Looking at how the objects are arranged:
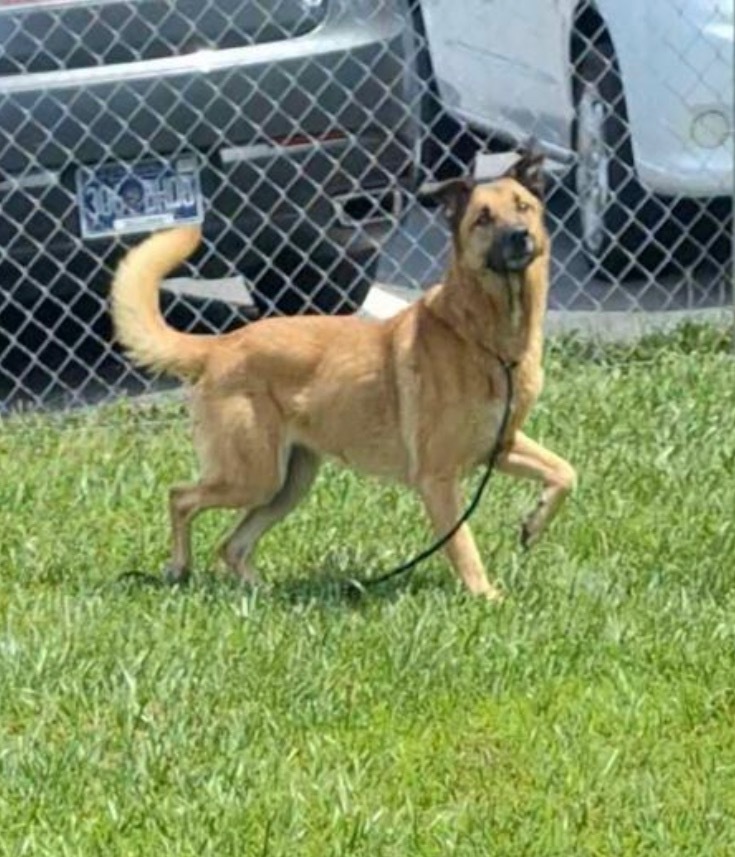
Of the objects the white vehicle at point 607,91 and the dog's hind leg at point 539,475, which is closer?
the dog's hind leg at point 539,475

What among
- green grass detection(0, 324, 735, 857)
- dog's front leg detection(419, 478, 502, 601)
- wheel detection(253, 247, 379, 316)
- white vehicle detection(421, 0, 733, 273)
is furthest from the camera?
wheel detection(253, 247, 379, 316)

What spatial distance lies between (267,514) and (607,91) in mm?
2805

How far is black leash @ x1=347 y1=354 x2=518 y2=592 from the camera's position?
546 centimetres

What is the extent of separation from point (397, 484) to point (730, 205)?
243 cm

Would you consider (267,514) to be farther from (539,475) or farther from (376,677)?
(376,677)

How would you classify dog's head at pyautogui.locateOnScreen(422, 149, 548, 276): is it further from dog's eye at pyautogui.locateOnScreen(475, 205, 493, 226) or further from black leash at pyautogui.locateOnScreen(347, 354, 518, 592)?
black leash at pyautogui.locateOnScreen(347, 354, 518, 592)

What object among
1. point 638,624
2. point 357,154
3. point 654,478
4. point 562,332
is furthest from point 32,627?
point 562,332

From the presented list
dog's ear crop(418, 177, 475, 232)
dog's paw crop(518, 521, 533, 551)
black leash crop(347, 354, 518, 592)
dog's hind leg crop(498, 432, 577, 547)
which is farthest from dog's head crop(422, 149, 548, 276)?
dog's paw crop(518, 521, 533, 551)

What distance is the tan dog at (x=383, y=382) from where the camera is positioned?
5.56 meters

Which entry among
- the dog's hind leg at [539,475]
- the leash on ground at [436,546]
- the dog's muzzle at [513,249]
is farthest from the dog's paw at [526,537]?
the dog's muzzle at [513,249]

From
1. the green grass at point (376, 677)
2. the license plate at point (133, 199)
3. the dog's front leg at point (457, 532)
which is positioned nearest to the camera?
the green grass at point (376, 677)

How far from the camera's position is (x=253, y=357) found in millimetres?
5645

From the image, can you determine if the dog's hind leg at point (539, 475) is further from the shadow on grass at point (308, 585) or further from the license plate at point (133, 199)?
the license plate at point (133, 199)

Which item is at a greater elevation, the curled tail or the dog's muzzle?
the dog's muzzle
